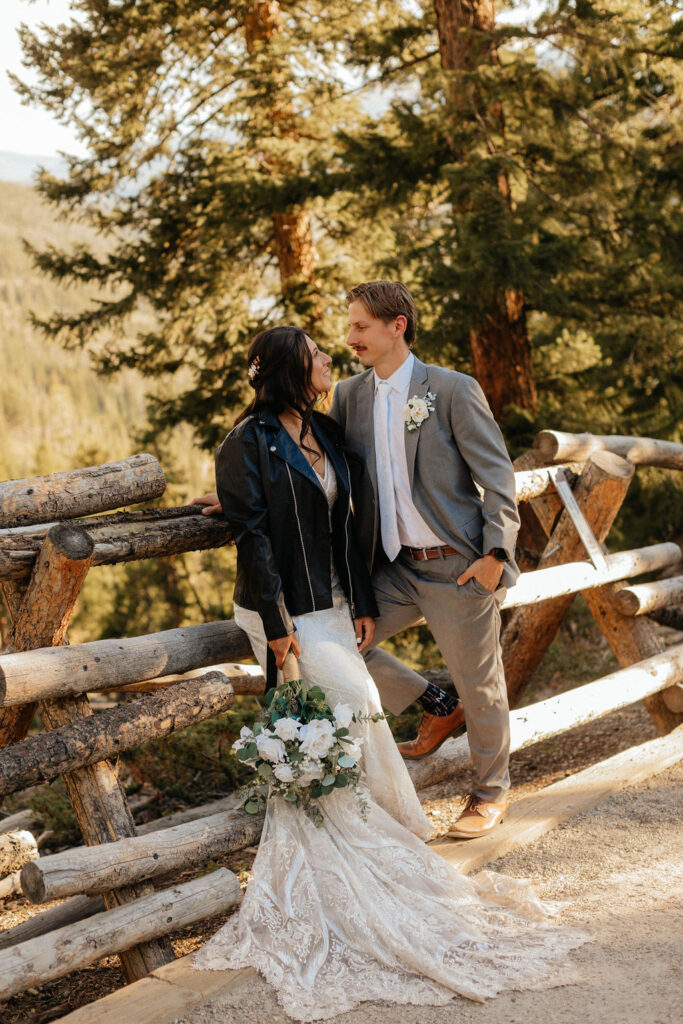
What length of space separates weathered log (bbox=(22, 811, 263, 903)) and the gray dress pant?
94 centimetres

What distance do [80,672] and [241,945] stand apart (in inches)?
42.6

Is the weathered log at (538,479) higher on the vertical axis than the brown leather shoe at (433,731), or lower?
higher

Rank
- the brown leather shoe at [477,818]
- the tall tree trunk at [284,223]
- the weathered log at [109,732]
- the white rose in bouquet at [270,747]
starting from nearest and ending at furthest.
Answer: the weathered log at [109,732] < the white rose in bouquet at [270,747] < the brown leather shoe at [477,818] < the tall tree trunk at [284,223]

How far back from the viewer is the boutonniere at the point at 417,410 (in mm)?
3674

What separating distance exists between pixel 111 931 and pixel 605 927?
171 centimetres

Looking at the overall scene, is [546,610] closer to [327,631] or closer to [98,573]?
[327,631]

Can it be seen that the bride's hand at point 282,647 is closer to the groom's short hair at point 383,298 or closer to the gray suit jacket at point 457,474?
the gray suit jacket at point 457,474

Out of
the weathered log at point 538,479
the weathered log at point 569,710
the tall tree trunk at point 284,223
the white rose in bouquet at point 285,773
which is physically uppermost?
the tall tree trunk at point 284,223

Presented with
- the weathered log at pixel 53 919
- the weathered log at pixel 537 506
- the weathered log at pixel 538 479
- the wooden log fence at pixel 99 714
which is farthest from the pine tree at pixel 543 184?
the weathered log at pixel 53 919

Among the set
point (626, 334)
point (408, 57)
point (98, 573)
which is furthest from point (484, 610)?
point (98, 573)

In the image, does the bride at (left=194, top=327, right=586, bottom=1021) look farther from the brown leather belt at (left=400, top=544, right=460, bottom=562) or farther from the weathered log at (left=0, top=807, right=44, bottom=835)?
the weathered log at (left=0, top=807, right=44, bottom=835)

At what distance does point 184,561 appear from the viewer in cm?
2397

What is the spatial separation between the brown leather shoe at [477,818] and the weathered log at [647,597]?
1.90 meters

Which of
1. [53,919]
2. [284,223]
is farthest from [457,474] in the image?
[284,223]
